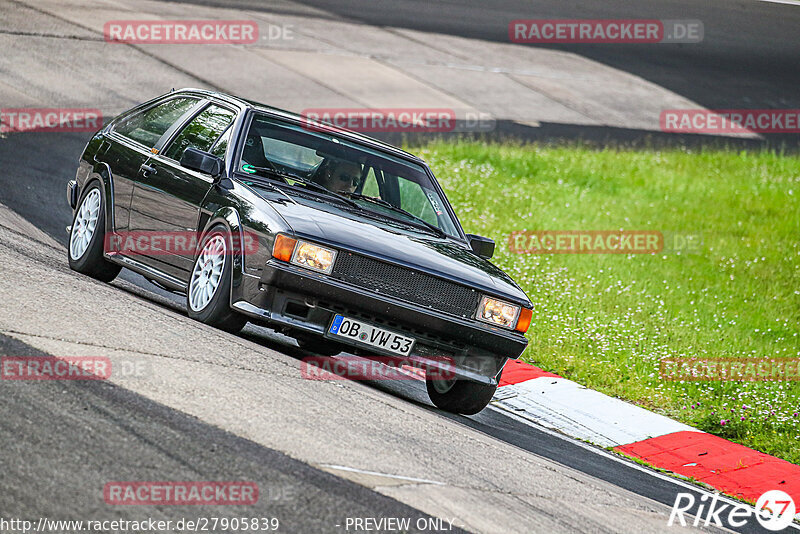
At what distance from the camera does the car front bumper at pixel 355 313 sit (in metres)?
6.71

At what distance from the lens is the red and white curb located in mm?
8164

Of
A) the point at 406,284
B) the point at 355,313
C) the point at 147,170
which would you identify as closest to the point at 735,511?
the point at 406,284

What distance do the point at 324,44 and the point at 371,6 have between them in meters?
4.40

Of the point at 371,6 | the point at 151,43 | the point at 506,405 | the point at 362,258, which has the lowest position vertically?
the point at 506,405

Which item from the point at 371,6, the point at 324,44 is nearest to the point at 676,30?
the point at 371,6

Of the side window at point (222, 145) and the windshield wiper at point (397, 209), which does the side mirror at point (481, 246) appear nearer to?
the windshield wiper at point (397, 209)

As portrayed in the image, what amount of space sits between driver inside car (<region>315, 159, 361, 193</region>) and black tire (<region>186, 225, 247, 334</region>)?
94cm

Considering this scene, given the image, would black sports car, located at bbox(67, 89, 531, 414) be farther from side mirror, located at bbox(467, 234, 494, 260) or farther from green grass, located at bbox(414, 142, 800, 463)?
green grass, located at bbox(414, 142, 800, 463)

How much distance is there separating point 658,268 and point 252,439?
9805mm

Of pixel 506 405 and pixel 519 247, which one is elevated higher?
pixel 519 247

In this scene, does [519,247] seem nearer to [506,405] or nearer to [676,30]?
[506,405]

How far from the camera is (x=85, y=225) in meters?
8.73

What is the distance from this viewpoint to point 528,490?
5.77 meters

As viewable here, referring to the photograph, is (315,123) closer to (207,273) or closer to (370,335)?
(207,273)
